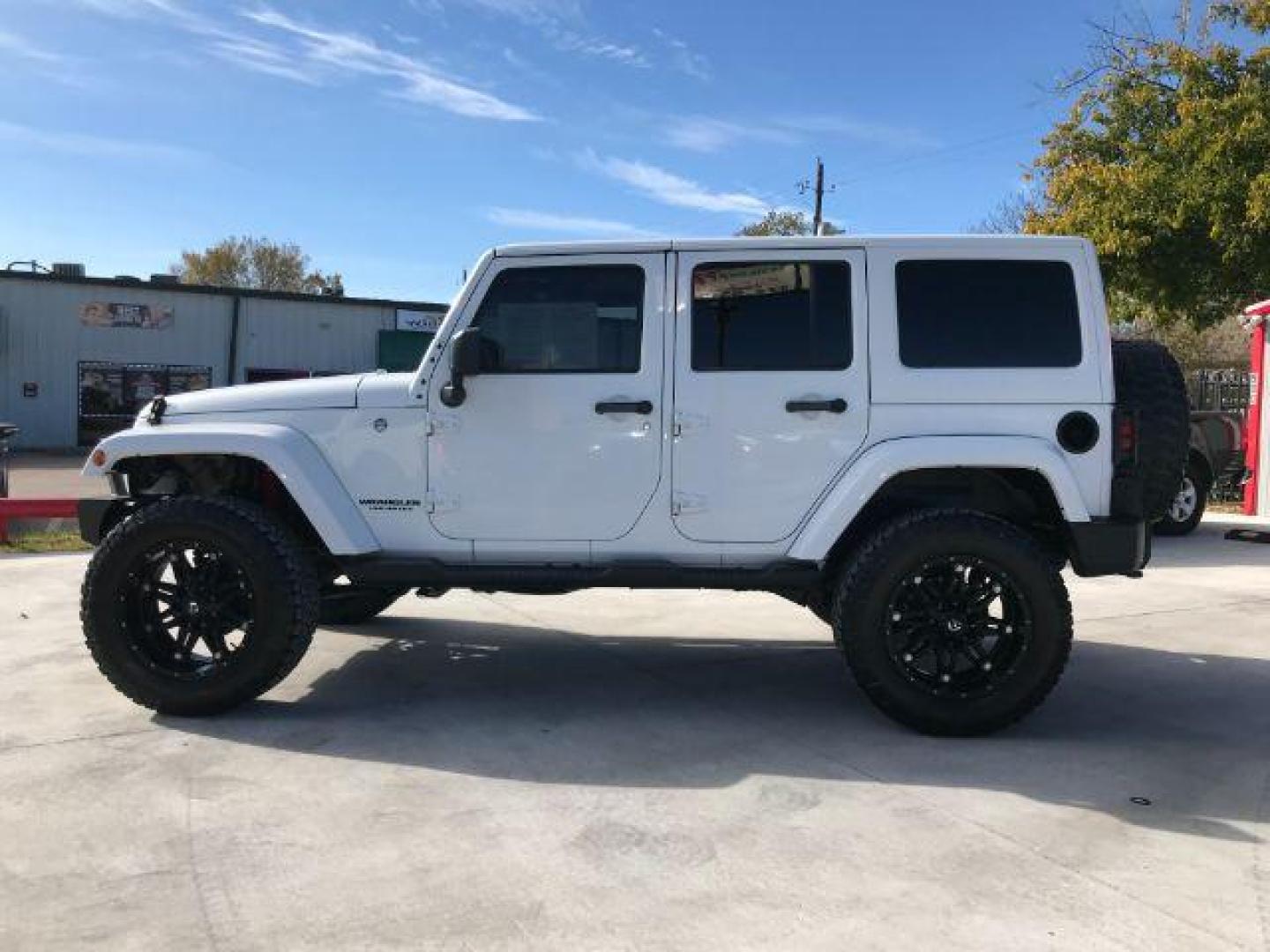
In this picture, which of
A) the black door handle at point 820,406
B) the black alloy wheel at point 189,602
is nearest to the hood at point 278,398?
the black alloy wheel at point 189,602

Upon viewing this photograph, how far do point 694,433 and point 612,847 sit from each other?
6.00 ft

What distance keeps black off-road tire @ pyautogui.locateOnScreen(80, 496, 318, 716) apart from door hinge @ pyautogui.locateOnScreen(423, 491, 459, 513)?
60cm

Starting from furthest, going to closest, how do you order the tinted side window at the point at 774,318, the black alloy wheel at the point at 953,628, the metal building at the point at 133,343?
the metal building at the point at 133,343
the tinted side window at the point at 774,318
the black alloy wheel at the point at 953,628

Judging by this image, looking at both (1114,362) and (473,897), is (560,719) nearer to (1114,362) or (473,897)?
(473,897)

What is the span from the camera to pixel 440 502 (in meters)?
4.48

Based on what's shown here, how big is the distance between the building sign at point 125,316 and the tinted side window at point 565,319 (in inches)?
1046

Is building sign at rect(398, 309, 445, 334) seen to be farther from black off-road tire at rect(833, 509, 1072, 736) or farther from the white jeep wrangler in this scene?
black off-road tire at rect(833, 509, 1072, 736)

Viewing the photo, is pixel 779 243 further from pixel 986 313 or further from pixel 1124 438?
pixel 1124 438

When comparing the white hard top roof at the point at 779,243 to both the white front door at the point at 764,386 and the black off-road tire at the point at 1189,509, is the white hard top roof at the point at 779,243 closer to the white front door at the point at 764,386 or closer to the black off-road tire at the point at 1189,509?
the white front door at the point at 764,386

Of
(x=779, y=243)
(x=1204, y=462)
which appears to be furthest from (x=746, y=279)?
(x=1204, y=462)

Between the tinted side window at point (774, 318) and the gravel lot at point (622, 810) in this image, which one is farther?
the tinted side window at point (774, 318)

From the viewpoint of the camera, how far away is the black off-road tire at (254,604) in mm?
4320

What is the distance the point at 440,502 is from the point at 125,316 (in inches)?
1047

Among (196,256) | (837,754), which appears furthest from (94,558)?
(196,256)
